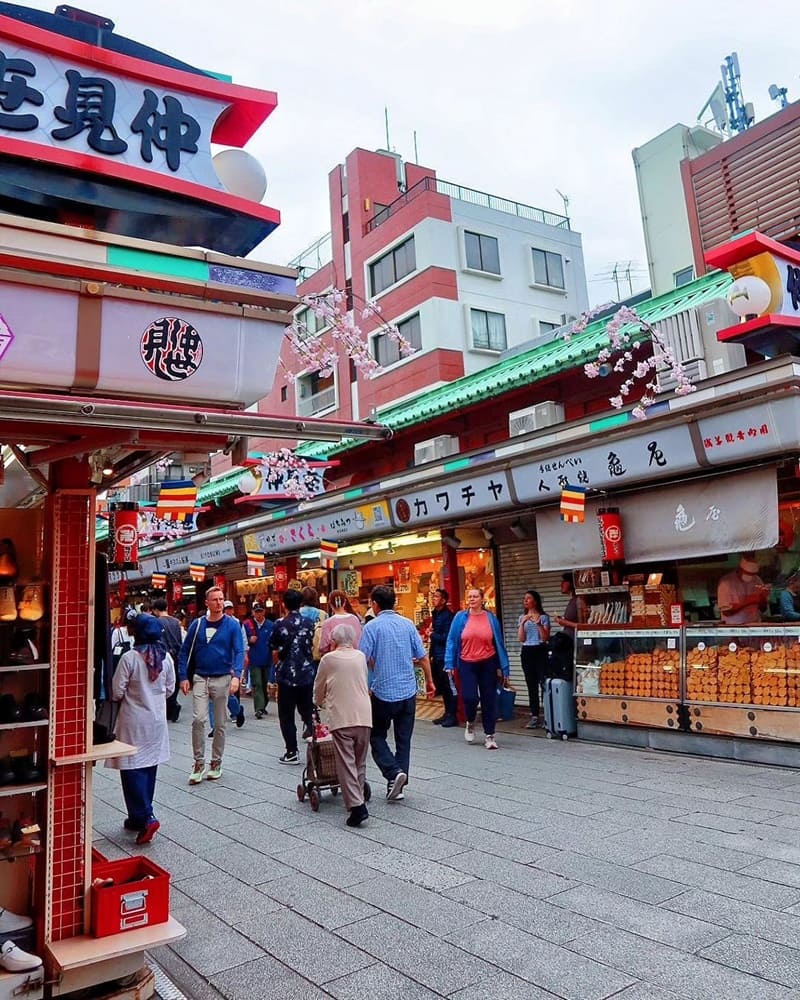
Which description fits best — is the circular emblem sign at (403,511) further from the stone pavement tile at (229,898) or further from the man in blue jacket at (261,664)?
the stone pavement tile at (229,898)

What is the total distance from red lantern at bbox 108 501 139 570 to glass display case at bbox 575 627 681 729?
595cm

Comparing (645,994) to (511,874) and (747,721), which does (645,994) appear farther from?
(747,721)

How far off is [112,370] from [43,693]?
Result: 6.52ft

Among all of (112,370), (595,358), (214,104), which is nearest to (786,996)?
(112,370)

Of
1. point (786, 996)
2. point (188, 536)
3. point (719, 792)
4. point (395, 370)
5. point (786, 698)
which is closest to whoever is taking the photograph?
point (786, 996)

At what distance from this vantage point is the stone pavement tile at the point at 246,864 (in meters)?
5.31

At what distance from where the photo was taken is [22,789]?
3930 mm

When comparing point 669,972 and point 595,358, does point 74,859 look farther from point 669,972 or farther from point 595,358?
point 595,358

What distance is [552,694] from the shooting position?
10172 mm

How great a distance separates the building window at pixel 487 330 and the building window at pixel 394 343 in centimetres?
184

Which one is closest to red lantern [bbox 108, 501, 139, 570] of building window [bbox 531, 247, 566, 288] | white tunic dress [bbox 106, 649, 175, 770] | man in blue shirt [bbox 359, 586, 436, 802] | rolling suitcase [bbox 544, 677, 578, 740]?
white tunic dress [bbox 106, 649, 175, 770]

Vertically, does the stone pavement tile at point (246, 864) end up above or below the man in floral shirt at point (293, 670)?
below

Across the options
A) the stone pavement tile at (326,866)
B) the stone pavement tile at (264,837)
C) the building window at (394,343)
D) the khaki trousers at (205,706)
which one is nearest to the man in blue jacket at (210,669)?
the khaki trousers at (205,706)

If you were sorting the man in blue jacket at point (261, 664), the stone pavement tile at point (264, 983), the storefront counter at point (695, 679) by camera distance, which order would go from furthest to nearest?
the man in blue jacket at point (261, 664)
the storefront counter at point (695, 679)
the stone pavement tile at point (264, 983)
